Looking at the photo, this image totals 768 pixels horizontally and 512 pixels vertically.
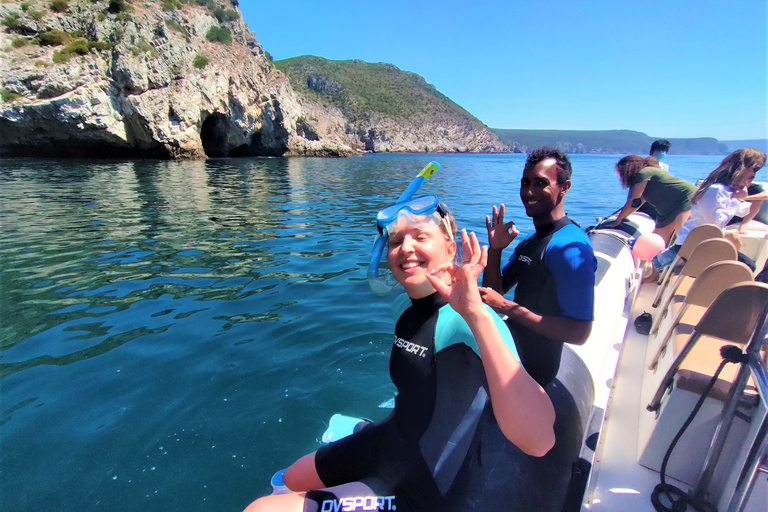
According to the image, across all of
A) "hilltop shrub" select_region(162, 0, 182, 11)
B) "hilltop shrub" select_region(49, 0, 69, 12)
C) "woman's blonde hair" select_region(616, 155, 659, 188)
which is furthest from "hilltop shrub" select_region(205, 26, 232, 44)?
"woman's blonde hair" select_region(616, 155, 659, 188)

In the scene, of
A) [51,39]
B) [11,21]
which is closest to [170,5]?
[51,39]

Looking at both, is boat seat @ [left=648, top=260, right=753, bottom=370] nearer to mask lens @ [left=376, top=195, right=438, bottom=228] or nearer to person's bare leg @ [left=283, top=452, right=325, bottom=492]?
mask lens @ [left=376, top=195, right=438, bottom=228]

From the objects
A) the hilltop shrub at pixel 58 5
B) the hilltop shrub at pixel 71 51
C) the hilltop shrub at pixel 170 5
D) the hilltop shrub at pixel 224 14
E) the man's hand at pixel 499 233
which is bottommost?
the man's hand at pixel 499 233

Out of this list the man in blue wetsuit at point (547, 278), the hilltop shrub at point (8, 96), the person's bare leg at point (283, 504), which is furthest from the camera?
the hilltop shrub at point (8, 96)

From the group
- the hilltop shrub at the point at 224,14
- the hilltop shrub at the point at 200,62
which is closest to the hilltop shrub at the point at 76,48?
the hilltop shrub at the point at 200,62

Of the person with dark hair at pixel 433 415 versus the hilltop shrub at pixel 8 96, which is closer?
the person with dark hair at pixel 433 415

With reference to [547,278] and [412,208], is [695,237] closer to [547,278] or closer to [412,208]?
[547,278]

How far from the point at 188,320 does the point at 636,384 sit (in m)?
4.59

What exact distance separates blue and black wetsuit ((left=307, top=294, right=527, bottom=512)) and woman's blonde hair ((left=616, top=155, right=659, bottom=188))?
5570mm

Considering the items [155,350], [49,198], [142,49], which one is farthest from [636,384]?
[142,49]

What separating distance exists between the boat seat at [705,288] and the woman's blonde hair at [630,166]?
390 centimetres

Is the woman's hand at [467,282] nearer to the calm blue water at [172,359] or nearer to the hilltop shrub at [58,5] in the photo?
the calm blue water at [172,359]

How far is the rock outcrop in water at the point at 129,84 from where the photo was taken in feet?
88.8

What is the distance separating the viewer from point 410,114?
142375mm
